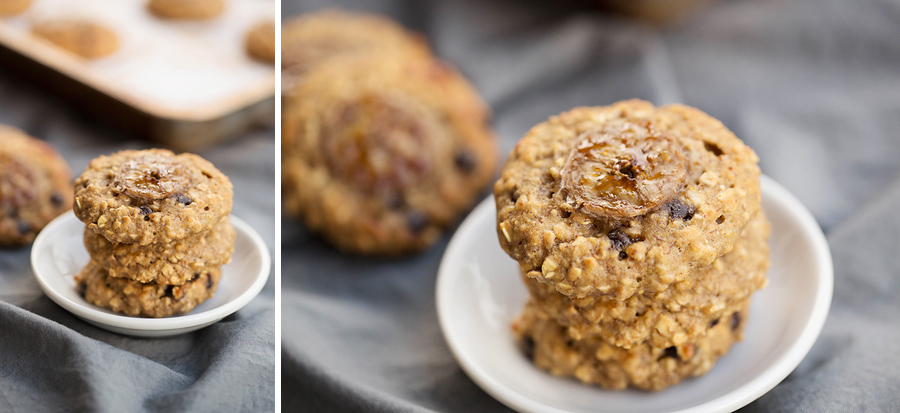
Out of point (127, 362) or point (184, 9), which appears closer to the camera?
point (127, 362)

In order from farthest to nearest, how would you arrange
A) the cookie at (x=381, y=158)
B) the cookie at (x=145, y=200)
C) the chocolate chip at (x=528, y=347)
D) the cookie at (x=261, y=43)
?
the cookie at (x=261, y=43) → the cookie at (x=381, y=158) → the chocolate chip at (x=528, y=347) → the cookie at (x=145, y=200)

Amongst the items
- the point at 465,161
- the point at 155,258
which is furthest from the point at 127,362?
the point at 465,161

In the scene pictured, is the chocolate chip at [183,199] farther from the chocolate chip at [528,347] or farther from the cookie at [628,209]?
the chocolate chip at [528,347]

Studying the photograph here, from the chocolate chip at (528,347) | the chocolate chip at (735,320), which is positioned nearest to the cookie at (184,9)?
the chocolate chip at (528,347)

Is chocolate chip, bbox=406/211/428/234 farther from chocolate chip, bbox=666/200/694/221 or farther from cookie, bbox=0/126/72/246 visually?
chocolate chip, bbox=666/200/694/221

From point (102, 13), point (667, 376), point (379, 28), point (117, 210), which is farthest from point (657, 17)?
point (117, 210)

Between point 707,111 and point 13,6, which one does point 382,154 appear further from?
point 13,6
